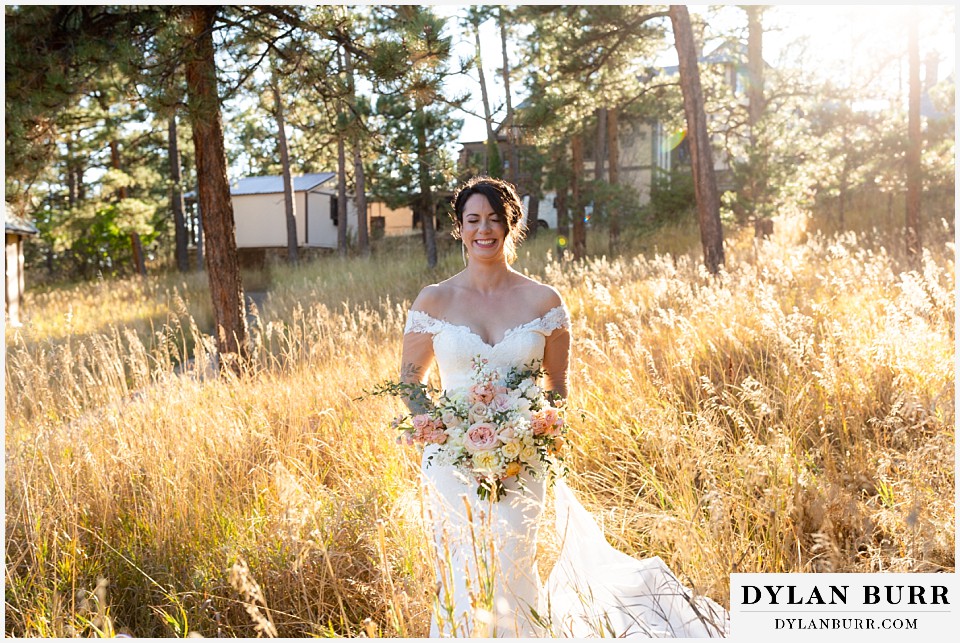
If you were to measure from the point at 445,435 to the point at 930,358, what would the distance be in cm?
372

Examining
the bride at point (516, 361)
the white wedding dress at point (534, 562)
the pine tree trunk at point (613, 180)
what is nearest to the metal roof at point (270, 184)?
the pine tree trunk at point (613, 180)

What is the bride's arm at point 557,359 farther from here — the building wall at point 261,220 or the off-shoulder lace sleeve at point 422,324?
the building wall at point 261,220

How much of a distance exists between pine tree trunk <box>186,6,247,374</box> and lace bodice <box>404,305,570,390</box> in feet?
13.6

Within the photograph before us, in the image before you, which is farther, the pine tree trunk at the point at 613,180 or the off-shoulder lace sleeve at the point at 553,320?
the pine tree trunk at the point at 613,180

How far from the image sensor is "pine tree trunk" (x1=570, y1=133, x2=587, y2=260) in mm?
16906

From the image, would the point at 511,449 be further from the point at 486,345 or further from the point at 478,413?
the point at 486,345

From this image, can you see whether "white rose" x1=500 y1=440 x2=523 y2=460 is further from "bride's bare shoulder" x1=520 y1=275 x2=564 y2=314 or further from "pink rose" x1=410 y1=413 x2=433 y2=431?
"bride's bare shoulder" x1=520 y1=275 x2=564 y2=314

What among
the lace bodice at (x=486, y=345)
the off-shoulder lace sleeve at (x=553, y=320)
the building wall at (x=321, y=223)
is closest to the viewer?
the lace bodice at (x=486, y=345)

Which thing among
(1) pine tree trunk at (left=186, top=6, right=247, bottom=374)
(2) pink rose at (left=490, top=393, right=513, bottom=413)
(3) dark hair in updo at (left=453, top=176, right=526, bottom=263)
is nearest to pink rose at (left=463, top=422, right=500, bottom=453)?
(2) pink rose at (left=490, top=393, right=513, bottom=413)

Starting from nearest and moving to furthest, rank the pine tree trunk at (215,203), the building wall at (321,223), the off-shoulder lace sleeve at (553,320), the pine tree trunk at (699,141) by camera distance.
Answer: the off-shoulder lace sleeve at (553,320)
the pine tree trunk at (215,203)
the pine tree trunk at (699,141)
the building wall at (321,223)

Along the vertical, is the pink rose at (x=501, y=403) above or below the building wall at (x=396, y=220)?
below

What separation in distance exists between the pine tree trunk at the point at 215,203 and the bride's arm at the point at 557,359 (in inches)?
171

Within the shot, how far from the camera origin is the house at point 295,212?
3058 cm

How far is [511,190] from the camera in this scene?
356 cm
